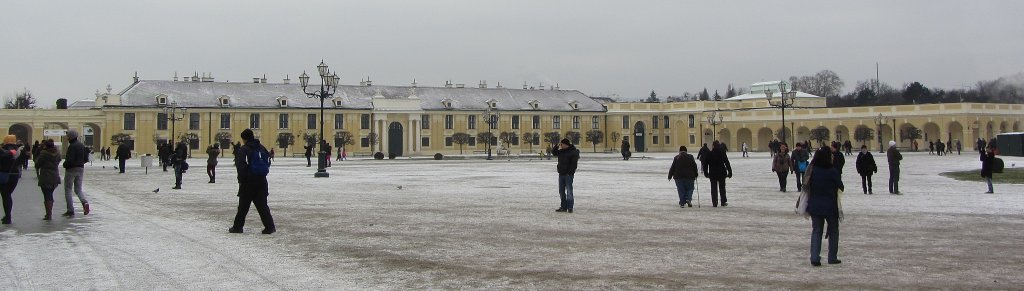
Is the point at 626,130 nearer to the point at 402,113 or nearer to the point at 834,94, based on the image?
the point at 402,113

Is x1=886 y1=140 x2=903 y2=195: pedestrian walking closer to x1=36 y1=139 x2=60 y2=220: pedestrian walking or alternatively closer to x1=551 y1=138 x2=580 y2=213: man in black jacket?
x1=551 y1=138 x2=580 y2=213: man in black jacket

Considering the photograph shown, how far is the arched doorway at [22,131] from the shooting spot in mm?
74188

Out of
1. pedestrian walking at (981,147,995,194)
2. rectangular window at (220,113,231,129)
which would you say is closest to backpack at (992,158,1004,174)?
pedestrian walking at (981,147,995,194)

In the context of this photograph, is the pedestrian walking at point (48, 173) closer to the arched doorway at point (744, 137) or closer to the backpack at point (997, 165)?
the backpack at point (997, 165)

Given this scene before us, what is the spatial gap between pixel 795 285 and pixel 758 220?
5.61m

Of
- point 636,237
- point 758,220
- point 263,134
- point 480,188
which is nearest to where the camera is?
point 636,237

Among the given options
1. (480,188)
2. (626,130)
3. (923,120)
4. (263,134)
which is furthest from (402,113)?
(480,188)

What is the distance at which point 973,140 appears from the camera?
7306 centimetres

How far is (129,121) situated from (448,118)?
30807 millimetres

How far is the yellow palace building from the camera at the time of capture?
2896 inches

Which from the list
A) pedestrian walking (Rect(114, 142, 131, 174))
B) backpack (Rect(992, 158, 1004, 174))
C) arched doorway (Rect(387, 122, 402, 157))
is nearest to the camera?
backpack (Rect(992, 158, 1004, 174))

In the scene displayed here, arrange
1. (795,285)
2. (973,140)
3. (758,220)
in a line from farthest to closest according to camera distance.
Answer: (973,140), (758,220), (795,285)

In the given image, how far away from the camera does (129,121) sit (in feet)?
243

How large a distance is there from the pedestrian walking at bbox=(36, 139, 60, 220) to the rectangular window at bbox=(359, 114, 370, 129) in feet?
233
